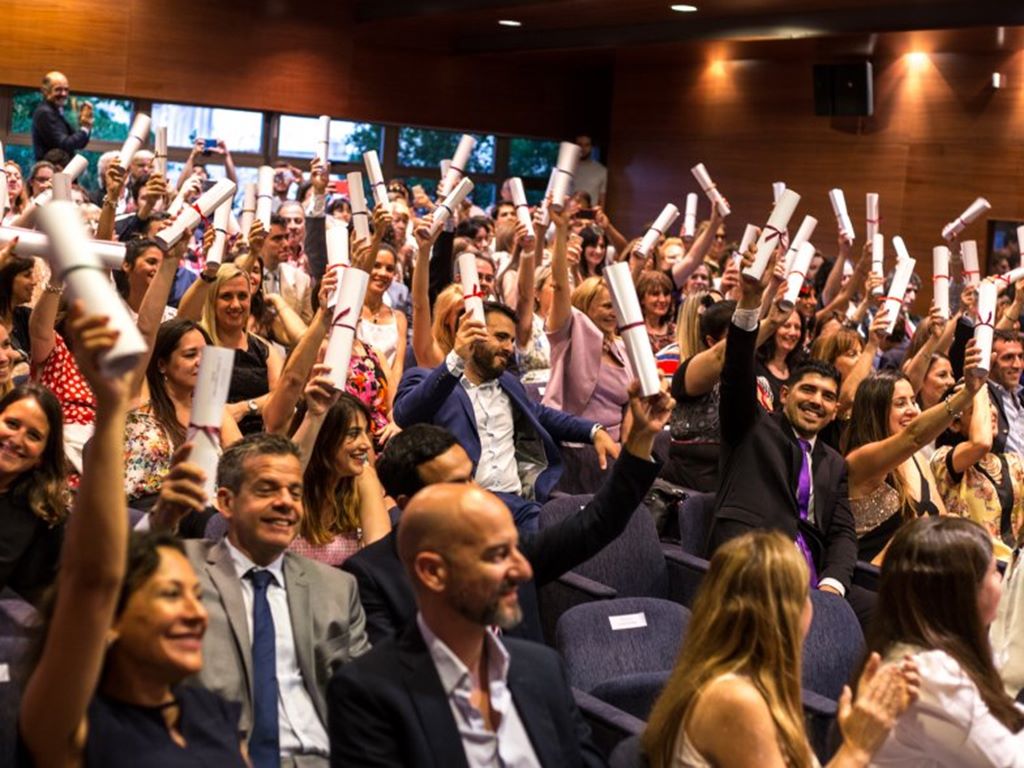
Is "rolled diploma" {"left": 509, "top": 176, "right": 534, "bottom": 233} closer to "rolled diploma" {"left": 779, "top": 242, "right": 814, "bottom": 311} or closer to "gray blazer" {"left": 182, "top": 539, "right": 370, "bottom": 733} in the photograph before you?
"rolled diploma" {"left": 779, "top": 242, "right": 814, "bottom": 311}

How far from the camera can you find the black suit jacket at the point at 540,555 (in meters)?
2.87

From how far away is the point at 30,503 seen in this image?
3.13 meters

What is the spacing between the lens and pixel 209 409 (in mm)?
2355

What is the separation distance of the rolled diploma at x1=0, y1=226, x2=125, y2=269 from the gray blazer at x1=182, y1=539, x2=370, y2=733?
0.58 meters

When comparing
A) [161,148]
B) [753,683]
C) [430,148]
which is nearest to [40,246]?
[753,683]

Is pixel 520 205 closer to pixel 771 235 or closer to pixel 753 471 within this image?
pixel 771 235

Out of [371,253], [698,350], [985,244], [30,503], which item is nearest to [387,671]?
[30,503]

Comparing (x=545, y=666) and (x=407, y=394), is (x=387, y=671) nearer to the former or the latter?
(x=545, y=666)

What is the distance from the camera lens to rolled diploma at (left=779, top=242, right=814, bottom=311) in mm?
4750

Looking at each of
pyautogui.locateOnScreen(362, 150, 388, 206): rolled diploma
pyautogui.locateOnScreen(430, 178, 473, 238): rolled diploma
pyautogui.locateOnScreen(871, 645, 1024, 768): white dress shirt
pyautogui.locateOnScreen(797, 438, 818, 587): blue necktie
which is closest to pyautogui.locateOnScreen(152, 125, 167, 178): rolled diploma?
pyautogui.locateOnScreen(362, 150, 388, 206): rolled diploma

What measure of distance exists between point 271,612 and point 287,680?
127mm

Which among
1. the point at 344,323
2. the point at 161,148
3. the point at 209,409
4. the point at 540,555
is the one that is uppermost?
the point at 161,148

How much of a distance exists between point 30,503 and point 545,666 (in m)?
1.31

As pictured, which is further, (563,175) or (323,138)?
(323,138)
